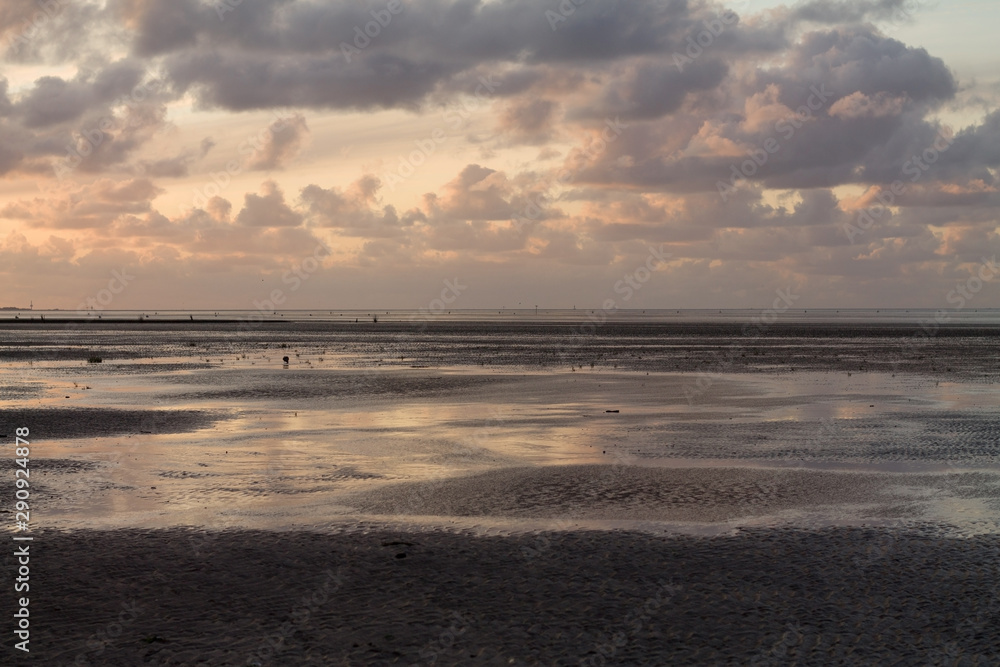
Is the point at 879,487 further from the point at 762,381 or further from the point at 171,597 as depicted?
the point at 762,381

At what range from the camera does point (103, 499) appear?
→ 58.7 feet

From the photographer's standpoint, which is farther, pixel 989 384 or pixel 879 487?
pixel 989 384

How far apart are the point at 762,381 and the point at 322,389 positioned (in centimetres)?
2443

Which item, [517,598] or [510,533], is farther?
[510,533]

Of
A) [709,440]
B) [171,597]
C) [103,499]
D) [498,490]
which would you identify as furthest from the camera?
[709,440]

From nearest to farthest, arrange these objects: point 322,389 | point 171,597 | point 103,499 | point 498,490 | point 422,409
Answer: point 171,597
point 103,499
point 498,490
point 422,409
point 322,389

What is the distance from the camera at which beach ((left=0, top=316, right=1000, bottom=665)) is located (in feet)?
35.2

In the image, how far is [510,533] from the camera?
51.0ft

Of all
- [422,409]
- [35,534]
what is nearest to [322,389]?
[422,409]

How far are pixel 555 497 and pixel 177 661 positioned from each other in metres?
9.93

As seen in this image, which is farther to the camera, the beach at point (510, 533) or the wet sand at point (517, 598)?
the beach at point (510, 533)

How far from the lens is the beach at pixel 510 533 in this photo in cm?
1072

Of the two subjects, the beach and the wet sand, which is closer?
the wet sand

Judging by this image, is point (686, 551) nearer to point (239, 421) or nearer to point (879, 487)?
point (879, 487)
